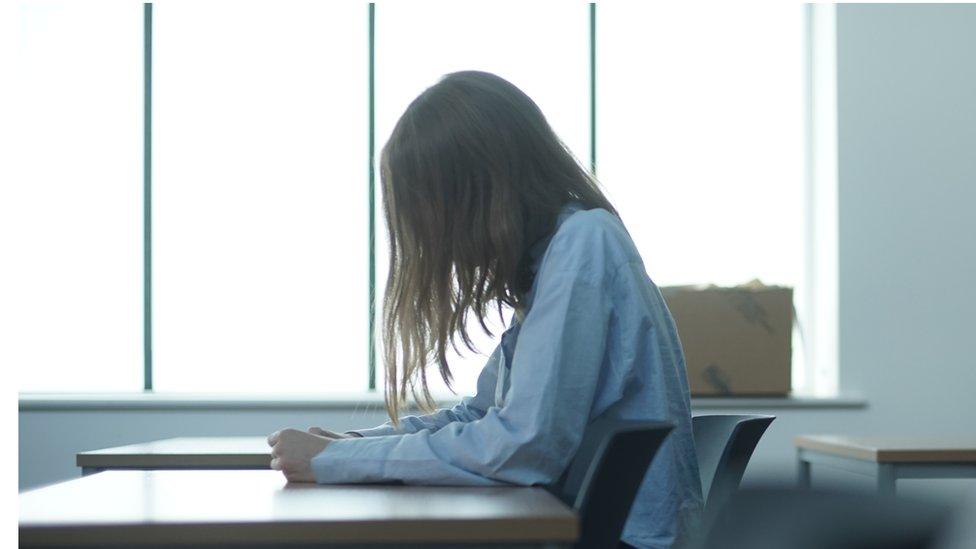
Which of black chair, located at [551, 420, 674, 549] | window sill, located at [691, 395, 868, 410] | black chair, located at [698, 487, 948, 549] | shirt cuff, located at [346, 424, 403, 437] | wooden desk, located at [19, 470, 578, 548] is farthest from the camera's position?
window sill, located at [691, 395, 868, 410]

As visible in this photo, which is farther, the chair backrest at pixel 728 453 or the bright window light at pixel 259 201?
the bright window light at pixel 259 201

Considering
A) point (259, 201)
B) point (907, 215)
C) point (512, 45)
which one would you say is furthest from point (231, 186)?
point (907, 215)

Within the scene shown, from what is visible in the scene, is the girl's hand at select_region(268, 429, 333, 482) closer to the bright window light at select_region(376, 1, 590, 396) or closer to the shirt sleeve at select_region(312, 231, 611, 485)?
the shirt sleeve at select_region(312, 231, 611, 485)

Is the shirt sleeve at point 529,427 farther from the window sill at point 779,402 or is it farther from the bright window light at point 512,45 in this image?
the bright window light at point 512,45

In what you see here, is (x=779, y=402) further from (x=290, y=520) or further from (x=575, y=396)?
(x=290, y=520)

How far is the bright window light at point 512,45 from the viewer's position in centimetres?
452

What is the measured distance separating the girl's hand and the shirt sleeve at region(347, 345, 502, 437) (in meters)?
0.49

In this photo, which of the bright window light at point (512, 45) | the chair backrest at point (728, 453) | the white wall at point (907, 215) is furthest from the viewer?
the bright window light at point (512, 45)

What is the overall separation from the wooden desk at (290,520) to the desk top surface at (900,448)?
1387mm

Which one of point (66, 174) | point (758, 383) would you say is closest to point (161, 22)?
point (66, 174)

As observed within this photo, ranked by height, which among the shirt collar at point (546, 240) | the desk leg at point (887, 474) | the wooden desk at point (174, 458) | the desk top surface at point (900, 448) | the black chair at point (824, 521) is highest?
the shirt collar at point (546, 240)

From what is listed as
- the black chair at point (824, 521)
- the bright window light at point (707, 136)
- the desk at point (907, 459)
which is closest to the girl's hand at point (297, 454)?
the black chair at point (824, 521)

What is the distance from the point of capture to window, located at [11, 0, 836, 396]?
440 centimetres

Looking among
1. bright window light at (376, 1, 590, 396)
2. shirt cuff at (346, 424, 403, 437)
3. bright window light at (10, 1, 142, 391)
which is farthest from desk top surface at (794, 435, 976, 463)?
bright window light at (10, 1, 142, 391)
